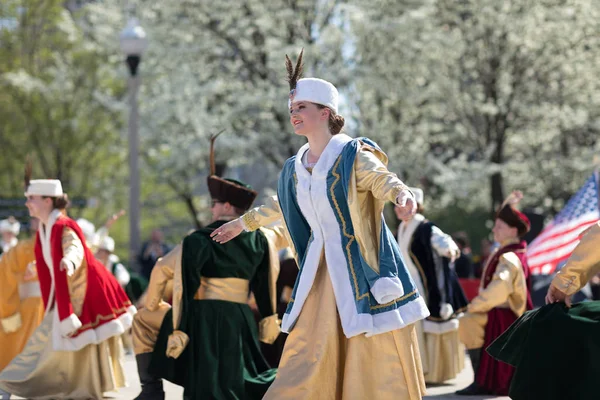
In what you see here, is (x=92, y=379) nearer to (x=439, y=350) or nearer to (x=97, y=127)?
(x=439, y=350)

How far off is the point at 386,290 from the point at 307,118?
1075 mm

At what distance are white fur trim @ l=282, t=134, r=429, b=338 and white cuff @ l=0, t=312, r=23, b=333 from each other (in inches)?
212

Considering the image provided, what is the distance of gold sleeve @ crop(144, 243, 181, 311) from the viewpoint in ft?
27.2

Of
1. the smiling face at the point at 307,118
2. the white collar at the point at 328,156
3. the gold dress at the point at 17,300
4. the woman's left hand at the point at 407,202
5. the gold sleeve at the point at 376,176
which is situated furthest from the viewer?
the gold dress at the point at 17,300

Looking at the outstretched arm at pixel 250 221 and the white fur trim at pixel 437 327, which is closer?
the outstretched arm at pixel 250 221

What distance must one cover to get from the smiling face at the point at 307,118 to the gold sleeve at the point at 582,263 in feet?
4.83

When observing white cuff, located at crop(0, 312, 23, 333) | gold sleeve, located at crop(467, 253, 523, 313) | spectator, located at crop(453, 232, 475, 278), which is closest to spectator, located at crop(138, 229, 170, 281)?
spectator, located at crop(453, 232, 475, 278)

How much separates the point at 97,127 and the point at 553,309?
79.8ft

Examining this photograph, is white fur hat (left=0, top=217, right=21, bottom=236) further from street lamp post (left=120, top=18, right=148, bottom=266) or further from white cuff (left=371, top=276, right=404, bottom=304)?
white cuff (left=371, top=276, right=404, bottom=304)

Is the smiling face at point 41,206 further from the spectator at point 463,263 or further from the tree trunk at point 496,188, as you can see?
the tree trunk at point 496,188

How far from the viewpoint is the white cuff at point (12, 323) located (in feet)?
35.9

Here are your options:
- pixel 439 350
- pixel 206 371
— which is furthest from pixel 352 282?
pixel 439 350

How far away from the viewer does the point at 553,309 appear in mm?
6016

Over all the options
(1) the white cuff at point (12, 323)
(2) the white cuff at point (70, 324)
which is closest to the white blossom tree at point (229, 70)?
(1) the white cuff at point (12, 323)
